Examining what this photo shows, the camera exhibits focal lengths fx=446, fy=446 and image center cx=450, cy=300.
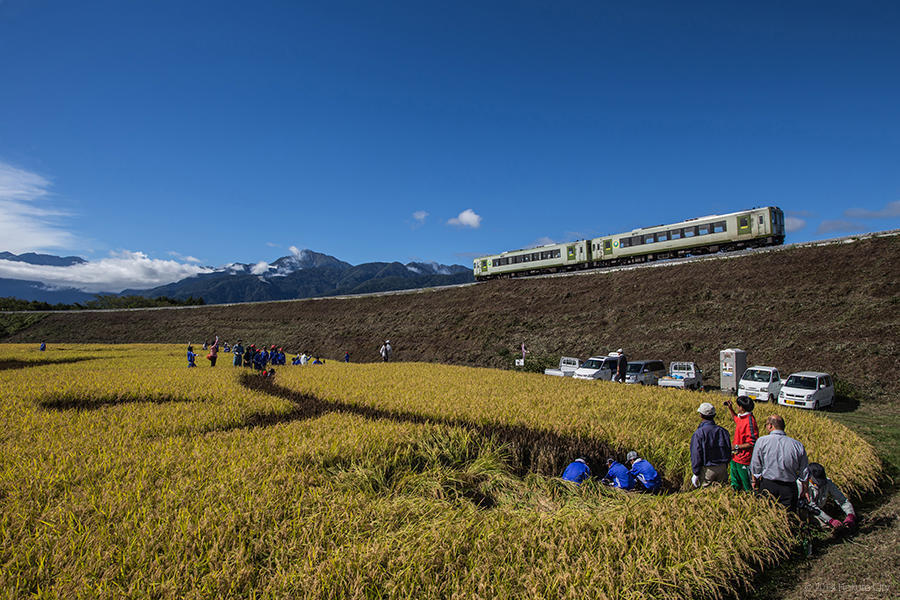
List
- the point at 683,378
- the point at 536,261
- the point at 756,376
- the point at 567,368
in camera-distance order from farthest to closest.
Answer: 1. the point at 536,261
2. the point at 567,368
3. the point at 683,378
4. the point at 756,376

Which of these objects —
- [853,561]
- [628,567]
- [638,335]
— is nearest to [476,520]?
[628,567]

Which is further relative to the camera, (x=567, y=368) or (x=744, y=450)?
(x=567, y=368)

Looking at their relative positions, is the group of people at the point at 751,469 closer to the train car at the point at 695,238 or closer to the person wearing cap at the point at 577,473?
the person wearing cap at the point at 577,473

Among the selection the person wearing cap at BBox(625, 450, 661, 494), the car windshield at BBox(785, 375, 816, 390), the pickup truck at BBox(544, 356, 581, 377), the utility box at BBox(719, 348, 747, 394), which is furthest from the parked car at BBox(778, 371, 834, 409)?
the person wearing cap at BBox(625, 450, 661, 494)

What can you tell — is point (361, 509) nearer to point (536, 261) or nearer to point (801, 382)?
point (801, 382)

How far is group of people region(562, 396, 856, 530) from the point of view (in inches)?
253

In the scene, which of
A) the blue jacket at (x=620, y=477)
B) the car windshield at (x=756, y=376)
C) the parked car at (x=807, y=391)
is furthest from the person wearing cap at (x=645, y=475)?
the car windshield at (x=756, y=376)

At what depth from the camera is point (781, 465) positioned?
6.38 m

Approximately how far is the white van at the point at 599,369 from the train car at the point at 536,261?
994 inches

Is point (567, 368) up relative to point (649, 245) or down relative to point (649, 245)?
down

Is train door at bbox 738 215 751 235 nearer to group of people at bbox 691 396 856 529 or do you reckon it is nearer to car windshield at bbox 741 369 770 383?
car windshield at bbox 741 369 770 383

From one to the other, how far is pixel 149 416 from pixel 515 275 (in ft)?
147

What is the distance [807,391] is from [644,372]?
6.61 meters

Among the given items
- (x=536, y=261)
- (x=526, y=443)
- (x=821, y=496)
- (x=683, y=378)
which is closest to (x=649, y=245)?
(x=536, y=261)
